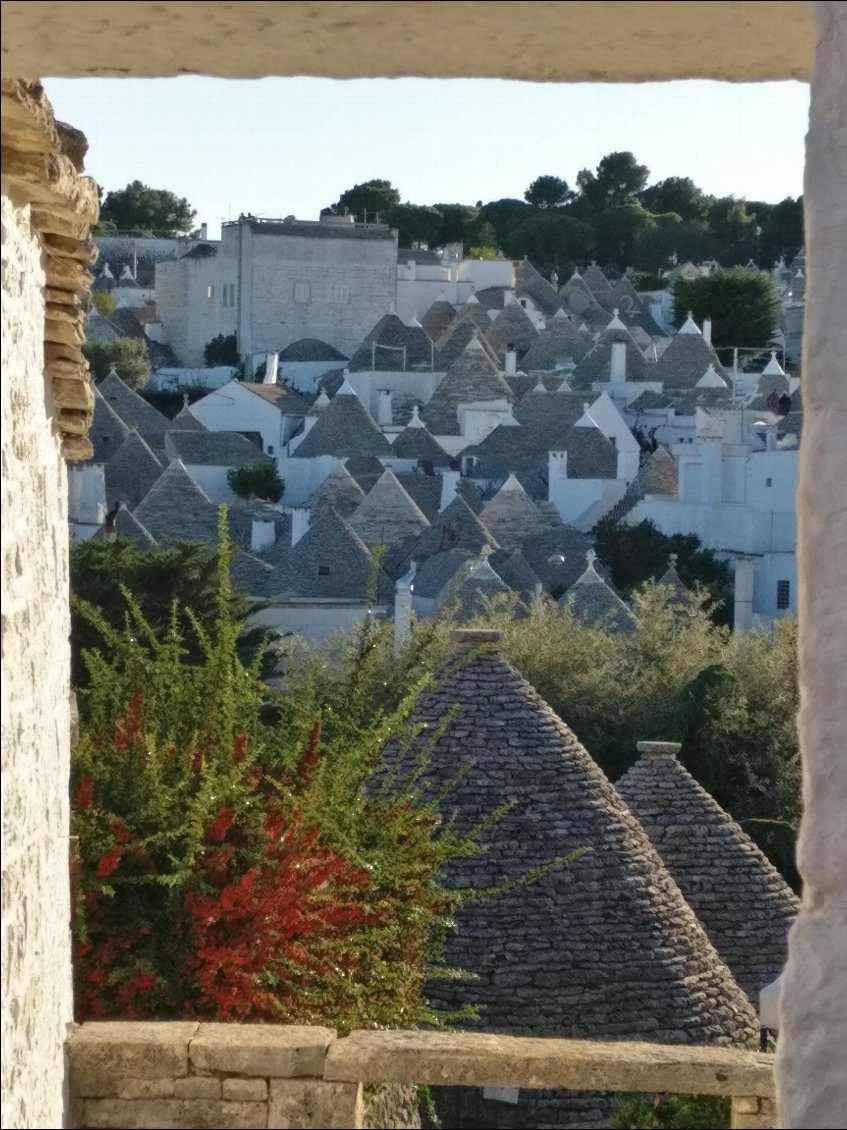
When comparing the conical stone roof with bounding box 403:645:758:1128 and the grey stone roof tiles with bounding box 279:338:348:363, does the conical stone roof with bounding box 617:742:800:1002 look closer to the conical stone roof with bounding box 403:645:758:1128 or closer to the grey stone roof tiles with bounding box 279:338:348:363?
the conical stone roof with bounding box 403:645:758:1128

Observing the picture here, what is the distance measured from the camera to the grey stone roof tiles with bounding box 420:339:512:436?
64.6 m

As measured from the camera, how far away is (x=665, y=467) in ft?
170

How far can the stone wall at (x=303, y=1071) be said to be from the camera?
3709 mm

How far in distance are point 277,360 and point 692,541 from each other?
34.2 metres

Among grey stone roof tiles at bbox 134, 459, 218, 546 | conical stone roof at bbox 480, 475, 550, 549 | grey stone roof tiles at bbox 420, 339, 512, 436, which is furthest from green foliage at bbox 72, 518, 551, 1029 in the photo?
grey stone roof tiles at bbox 420, 339, 512, 436

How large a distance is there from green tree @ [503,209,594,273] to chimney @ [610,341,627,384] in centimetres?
3710

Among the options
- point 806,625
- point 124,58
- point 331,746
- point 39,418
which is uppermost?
point 124,58

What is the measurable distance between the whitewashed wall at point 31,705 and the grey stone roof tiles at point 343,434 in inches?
2164

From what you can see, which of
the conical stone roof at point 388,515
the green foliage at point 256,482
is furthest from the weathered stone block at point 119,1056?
the green foliage at point 256,482

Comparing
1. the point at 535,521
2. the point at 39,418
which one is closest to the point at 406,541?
the point at 535,521

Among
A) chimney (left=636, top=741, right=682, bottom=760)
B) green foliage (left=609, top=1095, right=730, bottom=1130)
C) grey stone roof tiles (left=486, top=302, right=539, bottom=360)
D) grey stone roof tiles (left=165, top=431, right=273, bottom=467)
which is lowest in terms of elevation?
grey stone roof tiles (left=165, top=431, right=273, bottom=467)

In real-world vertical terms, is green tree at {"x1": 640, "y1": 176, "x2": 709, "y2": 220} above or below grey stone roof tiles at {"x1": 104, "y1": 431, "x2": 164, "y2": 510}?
above

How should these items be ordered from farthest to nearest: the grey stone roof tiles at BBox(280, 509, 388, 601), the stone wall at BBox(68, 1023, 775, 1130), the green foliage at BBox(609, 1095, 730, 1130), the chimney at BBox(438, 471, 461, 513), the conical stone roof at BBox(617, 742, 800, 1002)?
the chimney at BBox(438, 471, 461, 513) < the grey stone roof tiles at BBox(280, 509, 388, 601) < the conical stone roof at BBox(617, 742, 800, 1002) < the green foliage at BBox(609, 1095, 730, 1130) < the stone wall at BBox(68, 1023, 775, 1130)

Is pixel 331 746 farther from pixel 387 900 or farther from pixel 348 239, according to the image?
pixel 348 239
